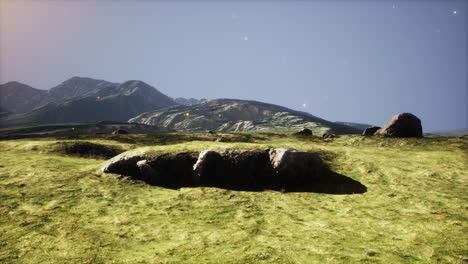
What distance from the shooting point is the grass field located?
10844 mm

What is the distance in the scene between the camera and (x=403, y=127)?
4666cm

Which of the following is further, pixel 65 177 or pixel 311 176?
pixel 311 176

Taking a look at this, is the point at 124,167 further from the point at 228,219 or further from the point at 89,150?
the point at 89,150

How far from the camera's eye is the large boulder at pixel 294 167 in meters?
22.6

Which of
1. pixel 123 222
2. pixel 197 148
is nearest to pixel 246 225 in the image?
pixel 123 222

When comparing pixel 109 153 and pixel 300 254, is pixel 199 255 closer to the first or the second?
pixel 300 254

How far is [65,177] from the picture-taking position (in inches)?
848

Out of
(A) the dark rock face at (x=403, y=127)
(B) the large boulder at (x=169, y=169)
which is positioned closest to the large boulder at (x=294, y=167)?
(B) the large boulder at (x=169, y=169)

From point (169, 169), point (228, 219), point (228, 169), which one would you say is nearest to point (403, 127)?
point (228, 169)

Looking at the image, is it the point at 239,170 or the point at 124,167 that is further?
the point at 124,167

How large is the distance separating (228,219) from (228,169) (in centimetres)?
821

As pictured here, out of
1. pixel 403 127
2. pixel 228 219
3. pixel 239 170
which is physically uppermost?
pixel 403 127

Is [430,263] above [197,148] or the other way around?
the other way around

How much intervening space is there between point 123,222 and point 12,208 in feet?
23.5
